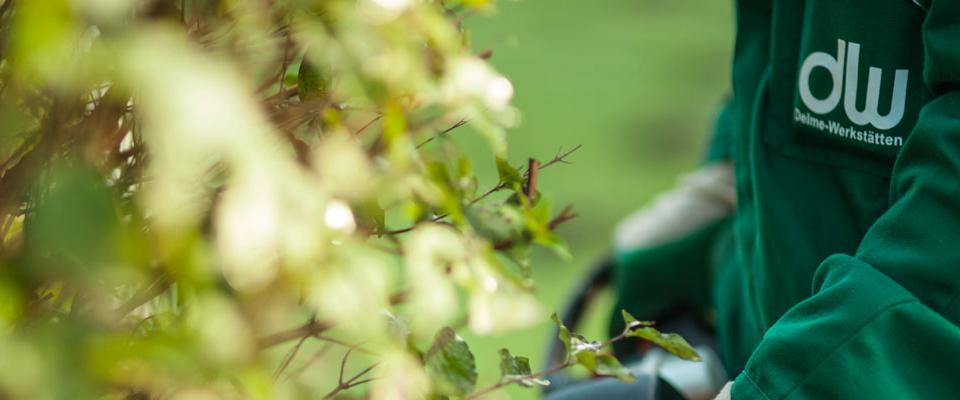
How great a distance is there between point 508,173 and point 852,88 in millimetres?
307

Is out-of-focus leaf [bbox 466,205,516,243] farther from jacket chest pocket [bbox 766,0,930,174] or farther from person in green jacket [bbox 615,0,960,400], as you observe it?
jacket chest pocket [bbox 766,0,930,174]

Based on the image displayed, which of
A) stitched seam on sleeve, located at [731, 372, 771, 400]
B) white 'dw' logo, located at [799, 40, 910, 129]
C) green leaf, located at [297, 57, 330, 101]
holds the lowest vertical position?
stitched seam on sleeve, located at [731, 372, 771, 400]

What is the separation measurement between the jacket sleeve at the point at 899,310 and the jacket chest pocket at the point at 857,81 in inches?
3.1

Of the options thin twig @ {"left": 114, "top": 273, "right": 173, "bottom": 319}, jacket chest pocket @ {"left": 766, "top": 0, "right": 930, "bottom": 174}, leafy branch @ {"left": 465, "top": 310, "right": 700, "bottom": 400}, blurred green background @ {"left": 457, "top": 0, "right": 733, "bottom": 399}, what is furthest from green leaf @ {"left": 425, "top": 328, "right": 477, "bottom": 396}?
blurred green background @ {"left": 457, "top": 0, "right": 733, "bottom": 399}

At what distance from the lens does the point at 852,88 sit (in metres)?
0.77

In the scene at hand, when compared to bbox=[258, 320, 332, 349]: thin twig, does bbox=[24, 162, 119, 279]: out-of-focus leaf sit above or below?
above

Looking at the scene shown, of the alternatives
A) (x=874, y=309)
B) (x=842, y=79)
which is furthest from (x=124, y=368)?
(x=842, y=79)

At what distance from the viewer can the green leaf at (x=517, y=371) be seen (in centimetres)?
60

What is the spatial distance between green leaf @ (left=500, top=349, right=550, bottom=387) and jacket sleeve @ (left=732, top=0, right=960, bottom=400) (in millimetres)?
127

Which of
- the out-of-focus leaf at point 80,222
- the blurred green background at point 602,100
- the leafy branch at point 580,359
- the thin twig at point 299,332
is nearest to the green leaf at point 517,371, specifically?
the leafy branch at point 580,359

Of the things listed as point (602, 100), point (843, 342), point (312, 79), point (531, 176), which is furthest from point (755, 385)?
point (602, 100)

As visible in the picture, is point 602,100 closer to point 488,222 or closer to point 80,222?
point 488,222

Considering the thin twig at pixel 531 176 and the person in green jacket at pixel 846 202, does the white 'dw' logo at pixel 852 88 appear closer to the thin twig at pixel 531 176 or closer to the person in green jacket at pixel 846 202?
the person in green jacket at pixel 846 202

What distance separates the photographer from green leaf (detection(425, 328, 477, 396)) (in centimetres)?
55
